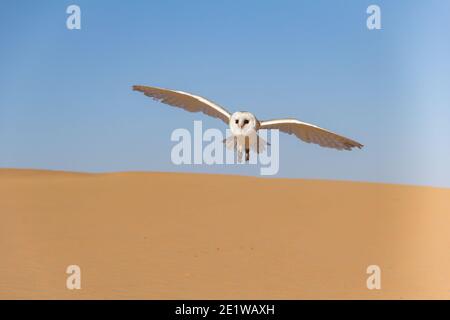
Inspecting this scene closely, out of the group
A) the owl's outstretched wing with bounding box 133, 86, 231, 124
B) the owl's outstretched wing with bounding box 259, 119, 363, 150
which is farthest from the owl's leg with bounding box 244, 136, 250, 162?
the owl's outstretched wing with bounding box 133, 86, 231, 124

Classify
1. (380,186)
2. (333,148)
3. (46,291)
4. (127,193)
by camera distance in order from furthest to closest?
(380,186), (127,193), (333,148), (46,291)

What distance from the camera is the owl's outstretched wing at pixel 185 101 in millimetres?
5848

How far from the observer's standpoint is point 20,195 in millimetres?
13656

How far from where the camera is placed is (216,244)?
743cm

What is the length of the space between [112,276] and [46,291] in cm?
92

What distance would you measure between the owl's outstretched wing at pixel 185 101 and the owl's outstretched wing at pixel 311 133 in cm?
61

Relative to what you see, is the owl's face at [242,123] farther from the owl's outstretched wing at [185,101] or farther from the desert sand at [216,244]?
the desert sand at [216,244]

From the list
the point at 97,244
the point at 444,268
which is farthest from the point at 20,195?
the point at 444,268

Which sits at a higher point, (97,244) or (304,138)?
(304,138)

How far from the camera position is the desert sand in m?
5.10

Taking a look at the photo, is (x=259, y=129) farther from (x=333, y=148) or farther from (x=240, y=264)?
(x=240, y=264)

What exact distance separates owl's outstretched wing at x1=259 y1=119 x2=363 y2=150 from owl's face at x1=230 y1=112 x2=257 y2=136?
1.19ft

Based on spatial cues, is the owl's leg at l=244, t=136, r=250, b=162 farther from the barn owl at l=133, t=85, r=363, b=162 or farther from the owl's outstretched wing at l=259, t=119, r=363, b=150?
the owl's outstretched wing at l=259, t=119, r=363, b=150

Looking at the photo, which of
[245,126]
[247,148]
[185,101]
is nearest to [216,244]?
[185,101]
